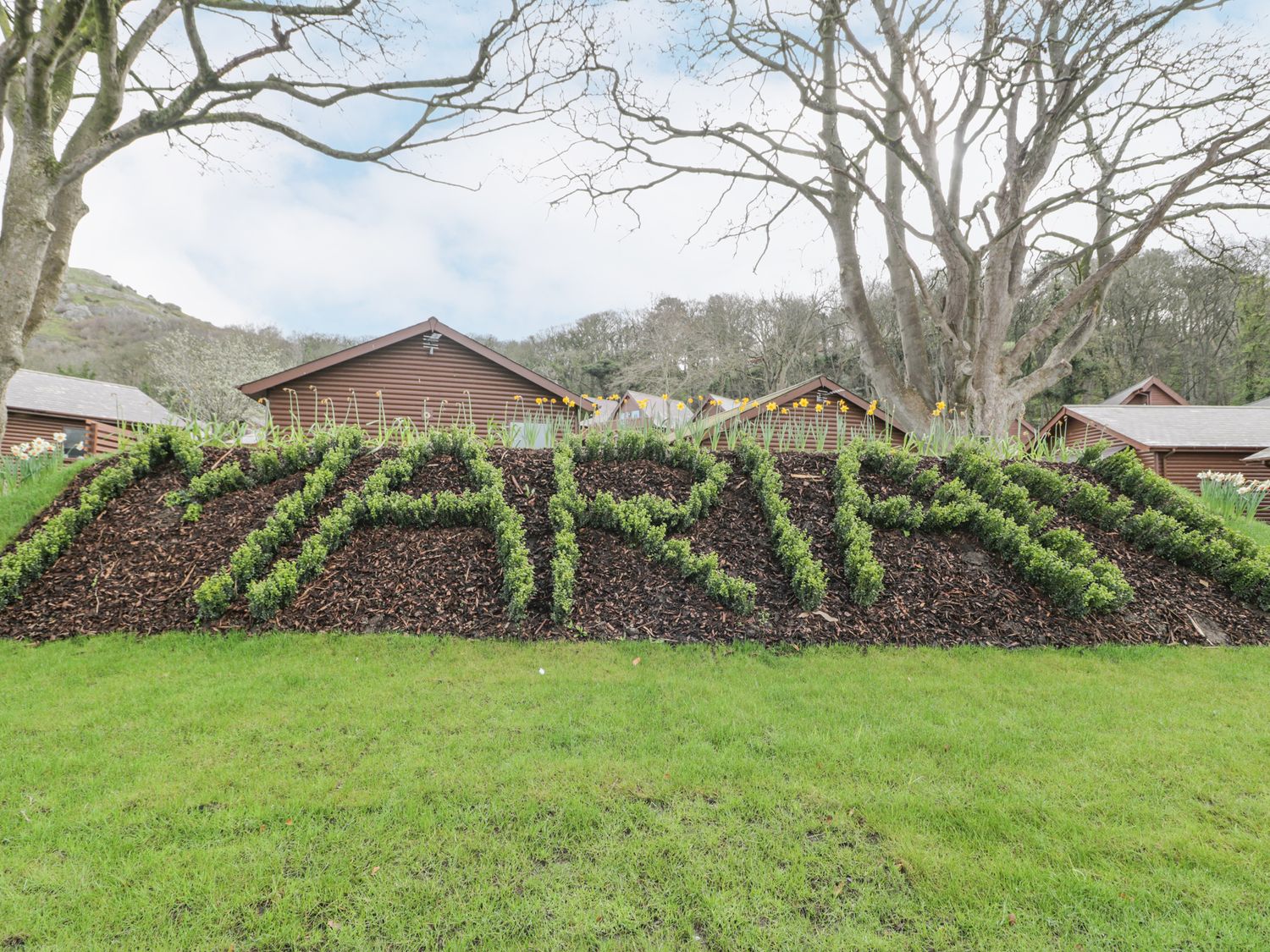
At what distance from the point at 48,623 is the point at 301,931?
3.78m

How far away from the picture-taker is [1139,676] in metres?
3.61

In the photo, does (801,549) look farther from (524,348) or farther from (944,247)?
(524,348)

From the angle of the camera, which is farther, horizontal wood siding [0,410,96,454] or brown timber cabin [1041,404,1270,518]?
horizontal wood siding [0,410,96,454]

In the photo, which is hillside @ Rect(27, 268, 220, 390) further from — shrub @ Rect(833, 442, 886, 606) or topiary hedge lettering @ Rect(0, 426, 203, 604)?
shrub @ Rect(833, 442, 886, 606)

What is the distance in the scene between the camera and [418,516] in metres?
4.84

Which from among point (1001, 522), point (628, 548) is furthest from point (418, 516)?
point (1001, 522)

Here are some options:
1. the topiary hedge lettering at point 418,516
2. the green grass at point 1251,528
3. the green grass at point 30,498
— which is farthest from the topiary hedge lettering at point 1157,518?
the green grass at point 30,498

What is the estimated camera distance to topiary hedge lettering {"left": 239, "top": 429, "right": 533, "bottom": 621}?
4020 mm

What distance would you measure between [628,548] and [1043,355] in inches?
1238

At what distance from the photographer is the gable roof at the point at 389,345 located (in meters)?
12.5

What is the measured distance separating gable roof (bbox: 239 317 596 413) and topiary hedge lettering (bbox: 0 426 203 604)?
292 inches

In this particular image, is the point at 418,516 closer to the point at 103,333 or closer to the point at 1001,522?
the point at 1001,522

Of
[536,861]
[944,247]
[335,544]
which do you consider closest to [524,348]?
[944,247]

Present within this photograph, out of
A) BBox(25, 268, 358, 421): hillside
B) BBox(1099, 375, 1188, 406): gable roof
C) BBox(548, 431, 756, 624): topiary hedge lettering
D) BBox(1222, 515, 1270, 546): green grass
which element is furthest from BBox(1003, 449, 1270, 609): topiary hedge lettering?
BBox(25, 268, 358, 421): hillside
